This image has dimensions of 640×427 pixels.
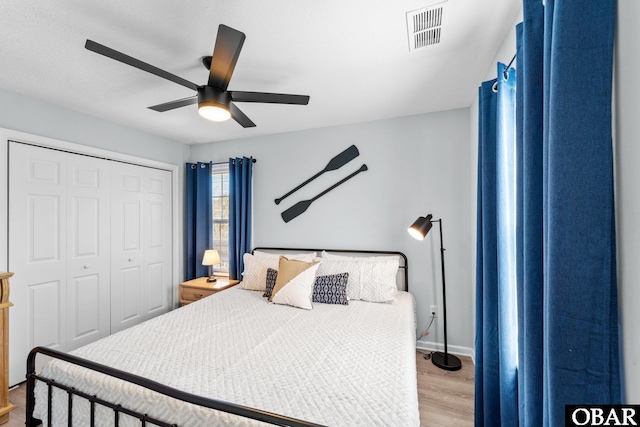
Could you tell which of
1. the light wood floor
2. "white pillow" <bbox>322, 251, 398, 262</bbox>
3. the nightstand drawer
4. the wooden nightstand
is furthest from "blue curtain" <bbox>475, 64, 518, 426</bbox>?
the nightstand drawer

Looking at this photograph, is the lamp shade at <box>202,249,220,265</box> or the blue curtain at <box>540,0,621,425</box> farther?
the lamp shade at <box>202,249,220,265</box>

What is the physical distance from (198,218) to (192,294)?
106 cm

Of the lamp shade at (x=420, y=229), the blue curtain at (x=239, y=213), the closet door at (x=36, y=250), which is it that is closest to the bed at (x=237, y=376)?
the lamp shade at (x=420, y=229)

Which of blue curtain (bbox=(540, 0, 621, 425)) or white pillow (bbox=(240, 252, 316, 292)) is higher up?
blue curtain (bbox=(540, 0, 621, 425))

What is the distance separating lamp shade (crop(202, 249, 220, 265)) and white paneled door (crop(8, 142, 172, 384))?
656 millimetres

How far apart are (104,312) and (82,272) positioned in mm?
517

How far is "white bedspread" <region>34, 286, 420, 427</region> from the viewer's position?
1.19 m

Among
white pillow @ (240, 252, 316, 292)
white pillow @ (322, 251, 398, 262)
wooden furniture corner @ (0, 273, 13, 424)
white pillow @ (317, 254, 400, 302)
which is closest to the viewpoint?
wooden furniture corner @ (0, 273, 13, 424)

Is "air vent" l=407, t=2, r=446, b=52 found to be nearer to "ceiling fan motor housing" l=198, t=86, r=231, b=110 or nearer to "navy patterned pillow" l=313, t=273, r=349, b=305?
"ceiling fan motor housing" l=198, t=86, r=231, b=110

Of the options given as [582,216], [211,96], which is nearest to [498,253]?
[582,216]

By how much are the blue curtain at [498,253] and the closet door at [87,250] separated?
360cm

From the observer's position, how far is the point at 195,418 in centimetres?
116

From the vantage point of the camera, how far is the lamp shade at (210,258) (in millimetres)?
3623

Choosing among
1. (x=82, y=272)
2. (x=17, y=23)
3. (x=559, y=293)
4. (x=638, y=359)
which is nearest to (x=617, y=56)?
(x=559, y=293)
